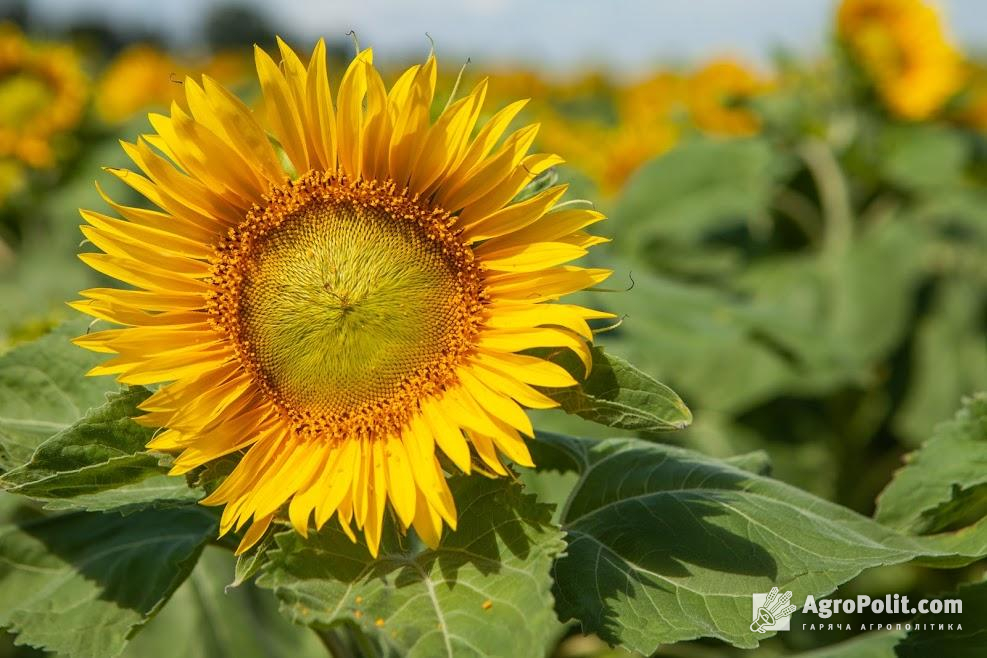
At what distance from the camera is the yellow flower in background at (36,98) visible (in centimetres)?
434

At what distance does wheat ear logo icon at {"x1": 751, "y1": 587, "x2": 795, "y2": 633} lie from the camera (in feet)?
4.75

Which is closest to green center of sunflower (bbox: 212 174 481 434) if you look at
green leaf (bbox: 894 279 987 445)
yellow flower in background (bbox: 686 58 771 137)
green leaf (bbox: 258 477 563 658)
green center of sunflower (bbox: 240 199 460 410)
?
green center of sunflower (bbox: 240 199 460 410)

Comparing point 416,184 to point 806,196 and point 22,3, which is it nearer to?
point 806,196

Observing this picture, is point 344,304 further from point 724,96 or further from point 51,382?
point 724,96

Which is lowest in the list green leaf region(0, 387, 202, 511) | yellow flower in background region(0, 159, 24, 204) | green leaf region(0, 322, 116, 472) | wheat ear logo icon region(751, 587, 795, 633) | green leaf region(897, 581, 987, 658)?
green leaf region(897, 581, 987, 658)

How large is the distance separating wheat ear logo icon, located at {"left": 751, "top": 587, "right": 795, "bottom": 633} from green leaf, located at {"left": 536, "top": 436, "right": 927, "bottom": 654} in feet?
0.05

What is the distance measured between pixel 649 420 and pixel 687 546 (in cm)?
26

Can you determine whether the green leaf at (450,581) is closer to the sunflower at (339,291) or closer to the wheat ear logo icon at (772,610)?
the sunflower at (339,291)

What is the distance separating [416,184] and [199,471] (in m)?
0.50

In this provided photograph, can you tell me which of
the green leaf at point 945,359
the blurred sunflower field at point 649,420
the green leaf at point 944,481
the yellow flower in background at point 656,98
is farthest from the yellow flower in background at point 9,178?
the green leaf at point 944,481

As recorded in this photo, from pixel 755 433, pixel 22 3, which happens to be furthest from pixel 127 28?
pixel 755 433

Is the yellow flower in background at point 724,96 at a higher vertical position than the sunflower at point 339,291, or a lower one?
higher

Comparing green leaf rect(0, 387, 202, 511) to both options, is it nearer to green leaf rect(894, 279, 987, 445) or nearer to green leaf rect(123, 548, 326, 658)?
green leaf rect(123, 548, 326, 658)

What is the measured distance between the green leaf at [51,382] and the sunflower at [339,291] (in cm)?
28
